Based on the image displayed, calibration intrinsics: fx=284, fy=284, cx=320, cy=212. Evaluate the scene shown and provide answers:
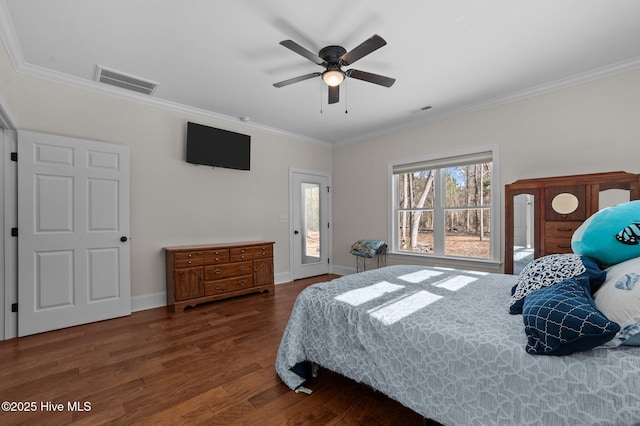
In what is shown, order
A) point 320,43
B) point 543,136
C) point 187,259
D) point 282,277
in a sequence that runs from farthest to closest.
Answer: point 282,277
point 187,259
point 543,136
point 320,43

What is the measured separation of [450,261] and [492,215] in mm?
864

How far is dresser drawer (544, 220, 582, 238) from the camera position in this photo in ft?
9.10

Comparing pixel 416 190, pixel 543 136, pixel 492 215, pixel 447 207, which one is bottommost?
pixel 492 215

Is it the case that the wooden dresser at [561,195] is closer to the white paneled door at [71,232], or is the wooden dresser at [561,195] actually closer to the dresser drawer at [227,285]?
the dresser drawer at [227,285]

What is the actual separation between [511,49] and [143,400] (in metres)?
4.03

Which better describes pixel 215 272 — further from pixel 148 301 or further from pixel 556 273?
pixel 556 273

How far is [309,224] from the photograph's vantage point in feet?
18.0

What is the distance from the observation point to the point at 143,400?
5.95 feet

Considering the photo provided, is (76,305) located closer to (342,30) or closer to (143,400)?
(143,400)

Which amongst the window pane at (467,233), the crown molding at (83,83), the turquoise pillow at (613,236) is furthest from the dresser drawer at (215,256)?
the turquoise pillow at (613,236)

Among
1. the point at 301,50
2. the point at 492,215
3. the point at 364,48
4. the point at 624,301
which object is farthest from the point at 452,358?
the point at 492,215

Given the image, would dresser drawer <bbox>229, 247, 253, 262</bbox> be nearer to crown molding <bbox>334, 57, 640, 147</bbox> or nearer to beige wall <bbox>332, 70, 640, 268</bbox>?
beige wall <bbox>332, 70, 640, 268</bbox>

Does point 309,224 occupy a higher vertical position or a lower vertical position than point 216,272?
higher

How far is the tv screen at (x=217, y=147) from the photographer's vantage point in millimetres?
3965
